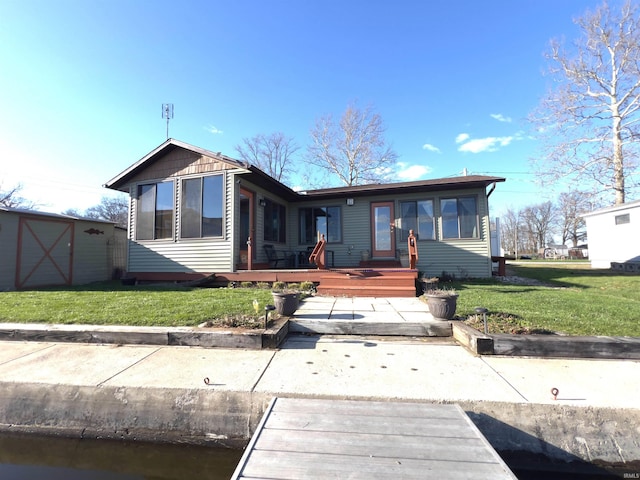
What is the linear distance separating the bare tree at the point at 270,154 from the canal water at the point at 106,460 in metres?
26.3

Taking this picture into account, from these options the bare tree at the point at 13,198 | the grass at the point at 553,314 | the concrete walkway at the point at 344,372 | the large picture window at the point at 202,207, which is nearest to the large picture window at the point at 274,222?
the large picture window at the point at 202,207

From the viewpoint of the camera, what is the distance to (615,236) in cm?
1438

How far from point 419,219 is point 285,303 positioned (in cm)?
710

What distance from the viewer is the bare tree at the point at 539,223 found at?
52.4 metres

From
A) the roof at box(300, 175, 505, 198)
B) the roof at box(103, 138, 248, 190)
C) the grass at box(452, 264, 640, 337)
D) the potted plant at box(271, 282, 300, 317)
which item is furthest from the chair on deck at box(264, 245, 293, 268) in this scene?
the grass at box(452, 264, 640, 337)

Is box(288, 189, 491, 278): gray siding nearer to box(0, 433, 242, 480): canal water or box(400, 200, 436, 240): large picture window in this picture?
box(400, 200, 436, 240): large picture window

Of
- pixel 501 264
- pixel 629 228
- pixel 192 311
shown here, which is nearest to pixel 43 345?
pixel 192 311

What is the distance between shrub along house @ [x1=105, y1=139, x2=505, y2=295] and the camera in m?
8.49

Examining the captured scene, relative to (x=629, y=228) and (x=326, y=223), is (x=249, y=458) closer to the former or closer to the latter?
(x=326, y=223)

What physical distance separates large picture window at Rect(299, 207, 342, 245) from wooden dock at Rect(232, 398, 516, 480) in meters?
8.74

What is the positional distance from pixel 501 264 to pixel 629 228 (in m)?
8.55

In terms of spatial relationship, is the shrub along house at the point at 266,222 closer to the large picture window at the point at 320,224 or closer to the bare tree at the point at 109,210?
the large picture window at the point at 320,224

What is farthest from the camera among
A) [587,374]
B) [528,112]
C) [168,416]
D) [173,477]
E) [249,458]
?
[528,112]

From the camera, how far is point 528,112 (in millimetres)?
18047
